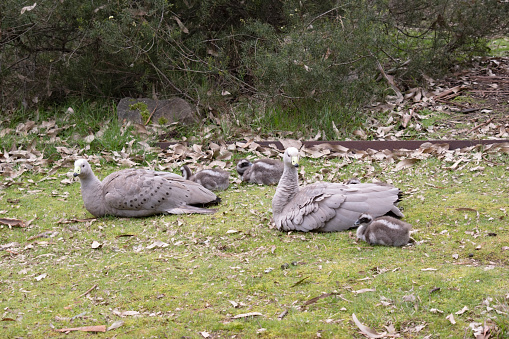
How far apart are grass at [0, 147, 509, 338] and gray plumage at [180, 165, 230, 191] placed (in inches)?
17.7

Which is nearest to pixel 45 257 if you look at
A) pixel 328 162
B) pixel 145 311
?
pixel 145 311

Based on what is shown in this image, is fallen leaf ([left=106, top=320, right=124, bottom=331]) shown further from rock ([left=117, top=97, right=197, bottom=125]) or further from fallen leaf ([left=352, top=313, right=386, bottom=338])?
rock ([left=117, top=97, right=197, bottom=125])

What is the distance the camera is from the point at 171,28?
33.3 ft

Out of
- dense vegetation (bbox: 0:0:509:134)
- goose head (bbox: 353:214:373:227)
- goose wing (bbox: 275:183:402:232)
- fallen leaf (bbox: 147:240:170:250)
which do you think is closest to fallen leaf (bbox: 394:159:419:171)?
dense vegetation (bbox: 0:0:509:134)

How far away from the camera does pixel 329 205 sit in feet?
18.6

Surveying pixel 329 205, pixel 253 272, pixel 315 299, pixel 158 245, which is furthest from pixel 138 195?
pixel 315 299

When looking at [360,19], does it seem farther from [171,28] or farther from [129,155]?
[129,155]

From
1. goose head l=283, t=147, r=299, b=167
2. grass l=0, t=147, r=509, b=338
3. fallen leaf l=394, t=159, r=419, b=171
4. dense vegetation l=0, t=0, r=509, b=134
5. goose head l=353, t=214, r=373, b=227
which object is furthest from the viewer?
dense vegetation l=0, t=0, r=509, b=134

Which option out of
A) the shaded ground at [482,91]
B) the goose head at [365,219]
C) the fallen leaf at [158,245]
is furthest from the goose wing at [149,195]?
the shaded ground at [482,91]

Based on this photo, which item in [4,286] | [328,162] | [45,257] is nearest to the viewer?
[4,286]

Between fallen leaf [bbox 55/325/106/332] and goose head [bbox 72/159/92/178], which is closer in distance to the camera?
fallen leaf [bbox 55/325/106/332]

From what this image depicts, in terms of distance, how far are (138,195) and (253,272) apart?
7.82 ft

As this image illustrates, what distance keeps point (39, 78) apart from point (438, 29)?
26.7ft

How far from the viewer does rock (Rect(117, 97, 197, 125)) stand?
399 inches
